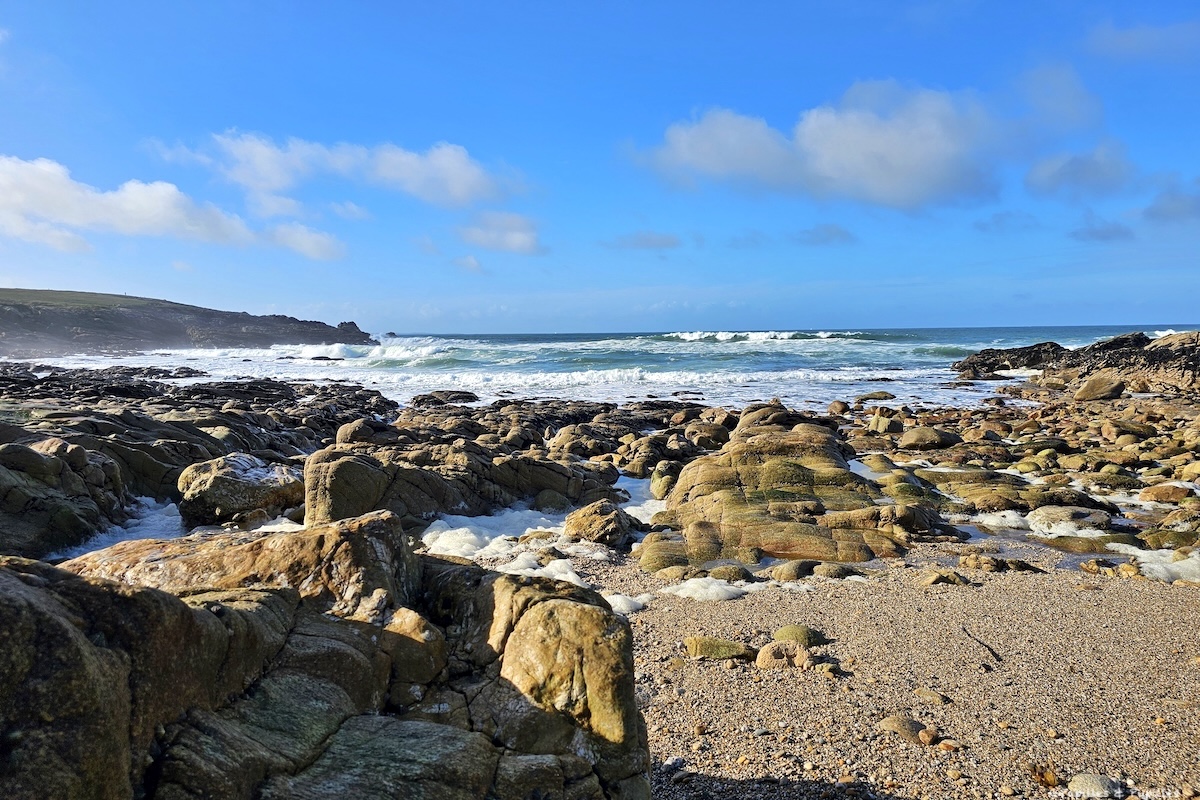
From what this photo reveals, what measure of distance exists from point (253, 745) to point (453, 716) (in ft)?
3.31

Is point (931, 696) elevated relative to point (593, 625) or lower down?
lower down

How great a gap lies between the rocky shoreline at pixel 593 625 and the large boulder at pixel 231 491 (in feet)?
0.13

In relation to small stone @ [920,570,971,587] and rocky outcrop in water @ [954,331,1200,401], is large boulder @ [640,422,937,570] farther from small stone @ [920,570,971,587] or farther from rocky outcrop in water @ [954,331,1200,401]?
rocky outcrop in water @ [954,331,1200,401]

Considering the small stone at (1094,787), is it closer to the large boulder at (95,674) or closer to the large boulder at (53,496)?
the large boulder at (95,674)

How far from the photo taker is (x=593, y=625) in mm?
3928

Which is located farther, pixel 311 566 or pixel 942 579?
pixel 942 579

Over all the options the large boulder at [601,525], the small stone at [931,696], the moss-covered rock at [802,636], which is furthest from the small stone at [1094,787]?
the large boulder at [601,525]

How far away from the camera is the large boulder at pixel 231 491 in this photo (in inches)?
434

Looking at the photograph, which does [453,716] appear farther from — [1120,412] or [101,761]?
[1120,412]

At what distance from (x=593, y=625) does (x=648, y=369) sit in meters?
45.7

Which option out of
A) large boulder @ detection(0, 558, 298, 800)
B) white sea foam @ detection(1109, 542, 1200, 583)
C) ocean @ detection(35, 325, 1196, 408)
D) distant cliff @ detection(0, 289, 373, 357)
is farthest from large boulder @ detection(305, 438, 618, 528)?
distant cliff @ detection(0, 289, 373, 357)

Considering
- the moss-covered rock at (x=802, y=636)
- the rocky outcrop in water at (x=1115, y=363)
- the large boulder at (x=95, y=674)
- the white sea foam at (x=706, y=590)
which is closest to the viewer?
the large boulder at (x=95, y=674)

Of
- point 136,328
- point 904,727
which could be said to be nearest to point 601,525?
point 904,727

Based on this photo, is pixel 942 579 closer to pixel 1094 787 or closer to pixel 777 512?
pixel 777 512
